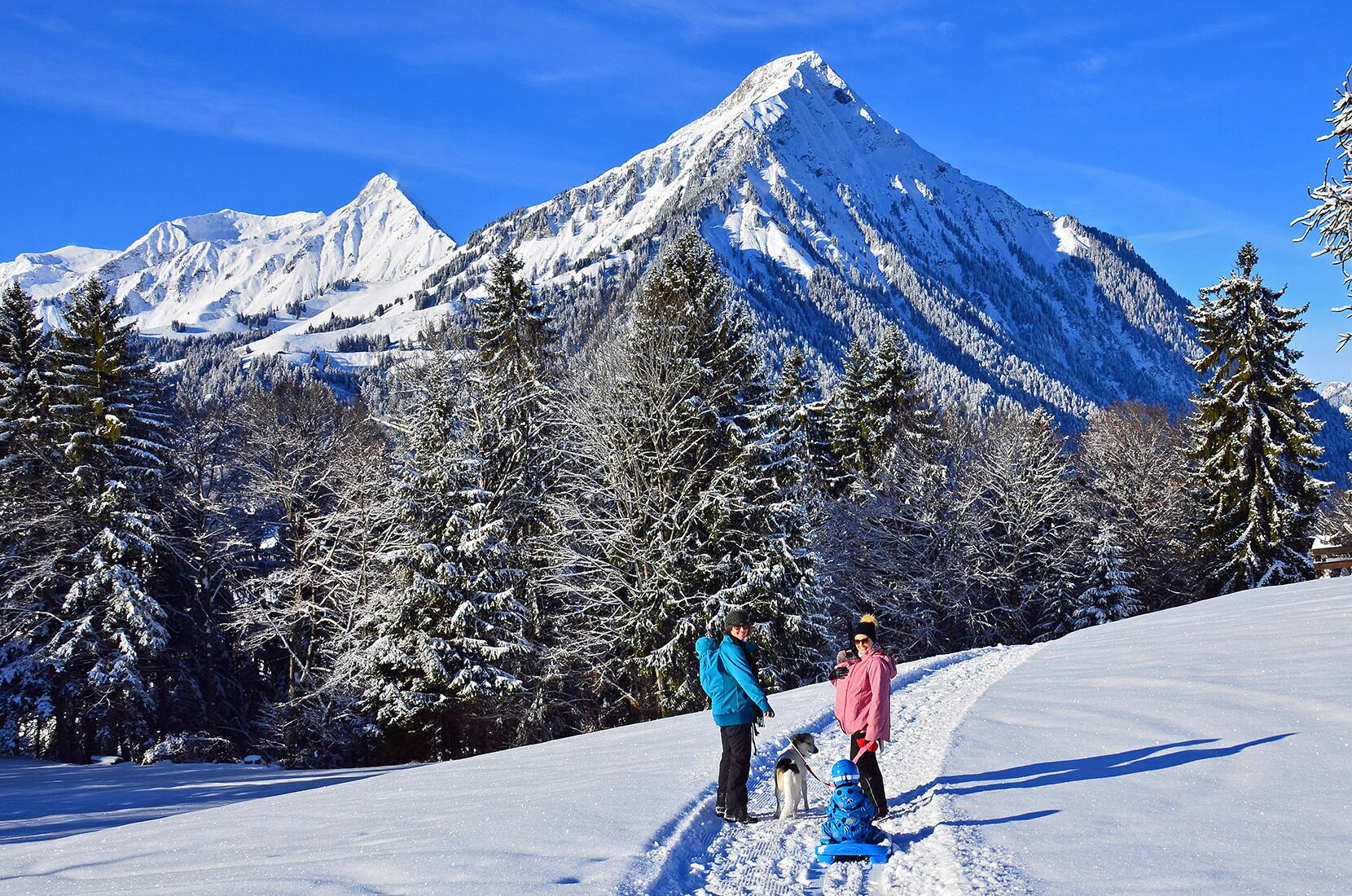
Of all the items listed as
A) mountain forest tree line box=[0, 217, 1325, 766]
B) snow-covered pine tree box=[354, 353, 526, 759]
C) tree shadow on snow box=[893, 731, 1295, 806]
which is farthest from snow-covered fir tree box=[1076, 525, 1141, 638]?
tree shadow on snow box=[893, 731, 1295, 806]

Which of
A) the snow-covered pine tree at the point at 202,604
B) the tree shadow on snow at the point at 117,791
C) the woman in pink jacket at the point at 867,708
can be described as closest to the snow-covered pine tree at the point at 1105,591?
the tree shadow on snow at the point at 117,791

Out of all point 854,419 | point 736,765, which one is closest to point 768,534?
point 736,765

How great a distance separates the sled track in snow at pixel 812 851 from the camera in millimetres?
5359

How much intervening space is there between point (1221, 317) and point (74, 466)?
112 ft

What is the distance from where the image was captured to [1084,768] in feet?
25.9

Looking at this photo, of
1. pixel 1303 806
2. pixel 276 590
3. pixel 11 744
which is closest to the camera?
pixel 1303 806

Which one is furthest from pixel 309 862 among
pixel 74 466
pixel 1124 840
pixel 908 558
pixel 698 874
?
pixel 908 558

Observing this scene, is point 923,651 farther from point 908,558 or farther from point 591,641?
point 591,641

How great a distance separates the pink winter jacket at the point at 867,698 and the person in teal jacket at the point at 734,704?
74cm

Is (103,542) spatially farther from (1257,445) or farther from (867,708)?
(1257,445)

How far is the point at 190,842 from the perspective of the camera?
6.89 metres

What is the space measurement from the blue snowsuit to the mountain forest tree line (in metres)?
11.6

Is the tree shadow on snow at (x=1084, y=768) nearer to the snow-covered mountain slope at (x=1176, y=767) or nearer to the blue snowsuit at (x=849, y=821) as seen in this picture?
the snow-covered mountain slope at (x=1176, y=767)

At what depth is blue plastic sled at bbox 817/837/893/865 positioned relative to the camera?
583cm
